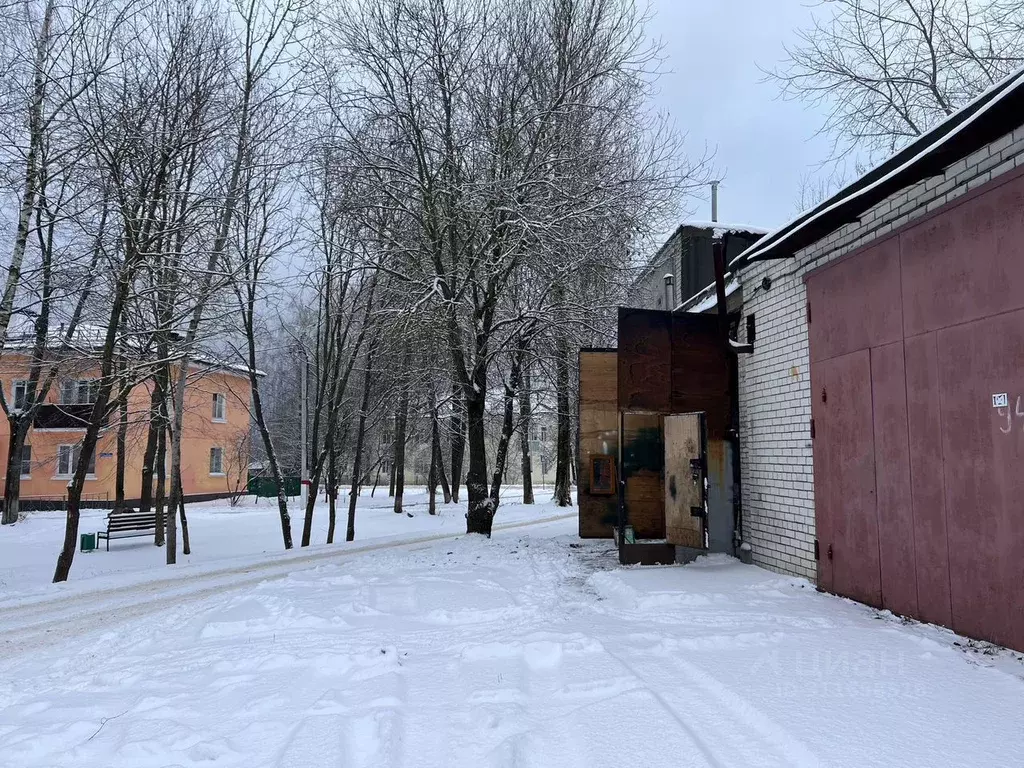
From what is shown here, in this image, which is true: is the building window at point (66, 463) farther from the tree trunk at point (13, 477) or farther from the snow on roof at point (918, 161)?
the snow on roof at point (918, 161)

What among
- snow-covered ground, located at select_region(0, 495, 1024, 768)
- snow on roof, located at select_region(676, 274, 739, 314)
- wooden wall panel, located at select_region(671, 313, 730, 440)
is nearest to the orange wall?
snow on roof, located at select_region(676, 274, 739, 314)

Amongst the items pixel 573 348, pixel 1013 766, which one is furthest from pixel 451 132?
pixel 1013 766

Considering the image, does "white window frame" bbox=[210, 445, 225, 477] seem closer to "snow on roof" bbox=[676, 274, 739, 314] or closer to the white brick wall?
"snow on roof" bbox=[676, 274, 739, 314]

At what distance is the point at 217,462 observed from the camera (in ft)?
112

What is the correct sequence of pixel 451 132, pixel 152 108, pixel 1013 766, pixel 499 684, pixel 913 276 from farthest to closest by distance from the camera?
pixel 451 132 → pixel 152 108 → pixel 913 276 → pixel 499 684 → pixel 1013 766

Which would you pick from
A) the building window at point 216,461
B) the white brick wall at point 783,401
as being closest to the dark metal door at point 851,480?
the white brick wall at point 783,401

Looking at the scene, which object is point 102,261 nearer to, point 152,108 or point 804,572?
point 152,108

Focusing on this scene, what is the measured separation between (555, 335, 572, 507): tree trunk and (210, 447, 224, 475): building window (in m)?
18.1

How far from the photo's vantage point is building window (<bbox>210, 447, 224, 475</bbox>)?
3378 centimetres

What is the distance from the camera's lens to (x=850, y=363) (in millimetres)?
6234

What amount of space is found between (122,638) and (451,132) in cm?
980

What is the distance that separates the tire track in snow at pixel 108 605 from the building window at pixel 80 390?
3.97 meters

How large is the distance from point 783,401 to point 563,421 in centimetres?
1393

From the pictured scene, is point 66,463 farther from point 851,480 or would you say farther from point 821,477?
point 851,480
